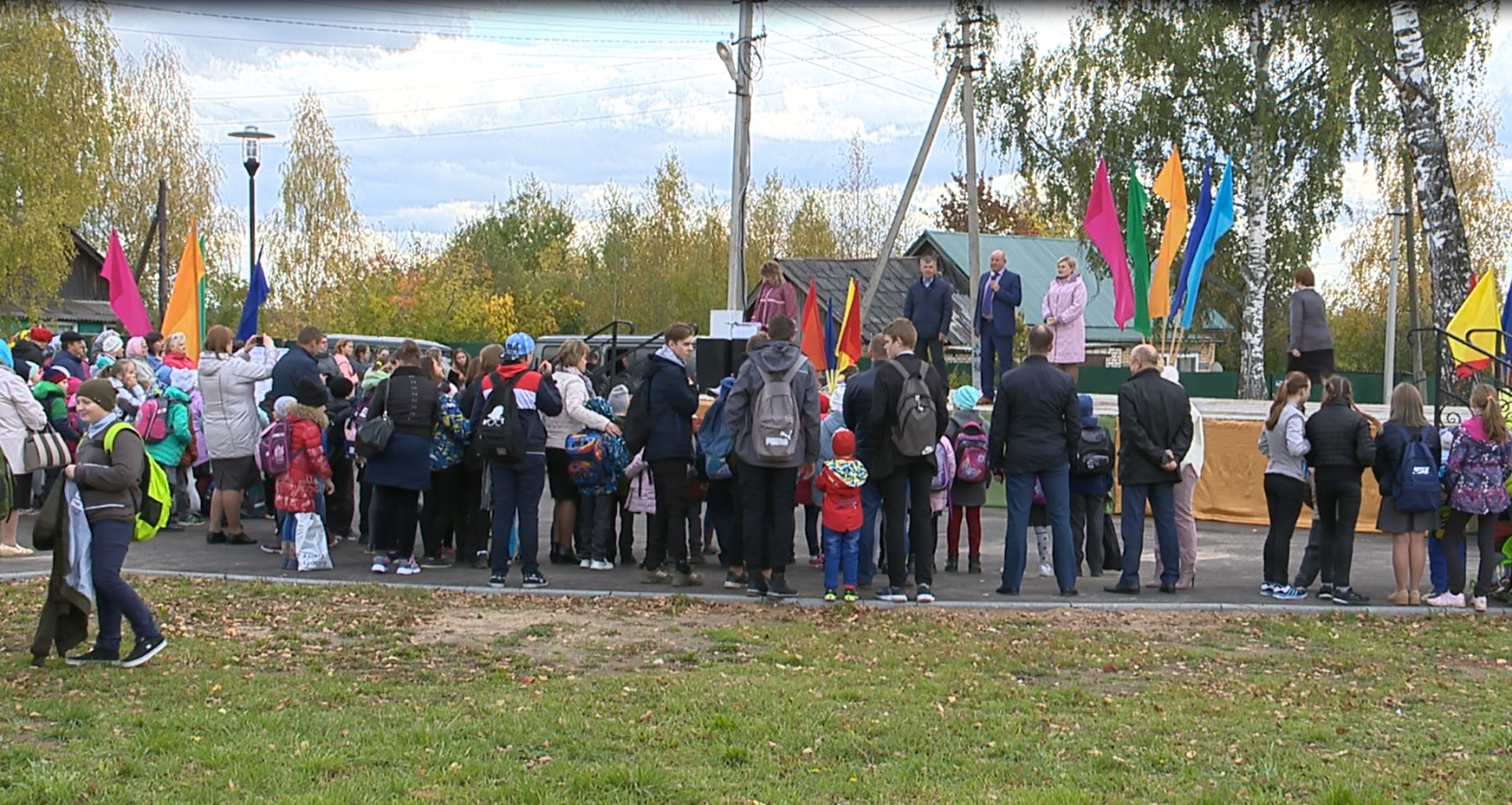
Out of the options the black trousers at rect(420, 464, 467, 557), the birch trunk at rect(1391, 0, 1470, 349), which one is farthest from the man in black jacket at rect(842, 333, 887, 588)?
the birch trunk at rect(1391, 0, 1470, 349)

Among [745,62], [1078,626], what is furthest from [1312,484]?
[745,62]

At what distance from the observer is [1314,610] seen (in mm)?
10602

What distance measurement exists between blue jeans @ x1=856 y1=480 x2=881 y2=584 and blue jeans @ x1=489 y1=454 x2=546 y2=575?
92.7 inches

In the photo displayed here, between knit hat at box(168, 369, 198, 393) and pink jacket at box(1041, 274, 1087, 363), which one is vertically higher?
pink jacket at box(1041, 274, 1087, 363)

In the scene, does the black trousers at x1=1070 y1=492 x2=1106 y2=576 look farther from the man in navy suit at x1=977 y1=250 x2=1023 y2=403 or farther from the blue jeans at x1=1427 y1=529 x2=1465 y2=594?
the man in navy suit at x1=977 y1=250 x2=1023 y2=403

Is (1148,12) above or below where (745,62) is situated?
above

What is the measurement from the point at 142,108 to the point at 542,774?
4816 cm

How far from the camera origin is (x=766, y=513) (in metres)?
10.5

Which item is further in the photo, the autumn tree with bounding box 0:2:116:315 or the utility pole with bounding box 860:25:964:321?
the autumn tree with bounding box 0:2:116:315

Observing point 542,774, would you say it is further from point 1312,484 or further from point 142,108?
point 142,108

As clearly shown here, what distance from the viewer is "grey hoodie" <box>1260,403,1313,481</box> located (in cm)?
1095

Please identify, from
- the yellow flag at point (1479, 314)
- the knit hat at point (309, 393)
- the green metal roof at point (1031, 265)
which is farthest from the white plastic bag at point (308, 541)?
the green metal roof at point (1031, 265)

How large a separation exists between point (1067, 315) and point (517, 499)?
25.3 ft

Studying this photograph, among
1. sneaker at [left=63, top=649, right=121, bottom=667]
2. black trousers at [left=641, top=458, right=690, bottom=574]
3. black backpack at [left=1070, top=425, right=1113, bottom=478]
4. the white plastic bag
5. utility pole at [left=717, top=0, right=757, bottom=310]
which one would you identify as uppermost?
utility pole at [left=717, top=0, right=757, bottom=310]
